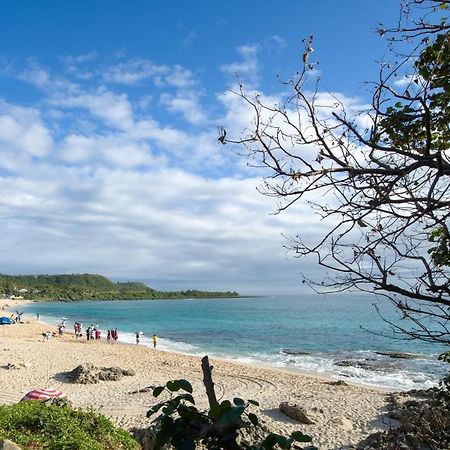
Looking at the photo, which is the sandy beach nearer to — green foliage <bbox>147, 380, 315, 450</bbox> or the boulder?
the boulder

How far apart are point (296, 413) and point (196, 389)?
18.9 feet

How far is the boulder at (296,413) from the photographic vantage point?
475 inches

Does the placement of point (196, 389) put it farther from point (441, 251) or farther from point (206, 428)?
point (206, 428)

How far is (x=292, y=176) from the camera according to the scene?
254cm

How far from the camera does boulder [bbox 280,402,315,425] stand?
12070 mm

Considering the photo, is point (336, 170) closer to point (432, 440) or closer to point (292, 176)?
point (292, 176)

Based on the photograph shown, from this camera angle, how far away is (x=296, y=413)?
12.2 m

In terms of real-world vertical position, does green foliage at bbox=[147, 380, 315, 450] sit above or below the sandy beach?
above

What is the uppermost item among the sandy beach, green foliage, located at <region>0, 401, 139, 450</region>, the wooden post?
the wooden post

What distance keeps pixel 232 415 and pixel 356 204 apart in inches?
56.2

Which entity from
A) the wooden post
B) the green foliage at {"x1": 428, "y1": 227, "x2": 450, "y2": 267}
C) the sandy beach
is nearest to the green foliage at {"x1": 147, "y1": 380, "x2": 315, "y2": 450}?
the wooden post

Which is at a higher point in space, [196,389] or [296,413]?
[296,413]

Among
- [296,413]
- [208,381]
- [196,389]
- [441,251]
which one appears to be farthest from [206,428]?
[196,389]

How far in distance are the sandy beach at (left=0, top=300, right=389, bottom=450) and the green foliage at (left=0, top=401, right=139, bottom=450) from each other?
13.7ft
